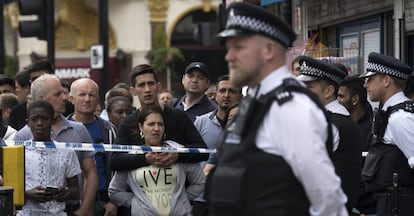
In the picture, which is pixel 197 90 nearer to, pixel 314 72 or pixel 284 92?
pixel 314 72

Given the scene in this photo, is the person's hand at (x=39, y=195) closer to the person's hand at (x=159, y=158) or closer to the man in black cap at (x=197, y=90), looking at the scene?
the person's hand at (x=159, y=158)

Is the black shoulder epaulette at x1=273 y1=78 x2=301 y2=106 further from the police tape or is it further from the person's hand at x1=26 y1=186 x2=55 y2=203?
the person's hand at x1=26 y1=186 x2=55 y2=203

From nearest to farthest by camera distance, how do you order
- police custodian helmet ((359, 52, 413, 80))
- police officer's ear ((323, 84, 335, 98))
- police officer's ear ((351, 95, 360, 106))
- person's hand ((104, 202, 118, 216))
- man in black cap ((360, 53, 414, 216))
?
police officer's ear ((323, 84, 335, 98)), man in black cap ((360, 53, 414, 216)), police custodian helmet ((359, 52, 413, 80)), person's hand ((104, 202, 118, 216)), police officer's ear ((351, 95, 360, 106))

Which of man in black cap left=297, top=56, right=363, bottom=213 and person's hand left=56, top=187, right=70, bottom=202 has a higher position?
man in black cap left=297, top=56, right=363, bottom=213

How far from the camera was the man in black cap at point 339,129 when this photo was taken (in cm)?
588

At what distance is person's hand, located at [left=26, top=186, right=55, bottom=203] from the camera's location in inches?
279

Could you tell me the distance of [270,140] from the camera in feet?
13.8

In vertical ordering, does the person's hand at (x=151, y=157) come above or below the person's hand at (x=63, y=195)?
above

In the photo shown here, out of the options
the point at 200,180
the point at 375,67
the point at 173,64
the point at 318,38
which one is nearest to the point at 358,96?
the point at 375,67

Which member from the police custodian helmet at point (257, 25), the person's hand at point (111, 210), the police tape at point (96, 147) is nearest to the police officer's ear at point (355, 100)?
the police tape at point (96, 147)

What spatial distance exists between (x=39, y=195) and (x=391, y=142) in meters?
2.68

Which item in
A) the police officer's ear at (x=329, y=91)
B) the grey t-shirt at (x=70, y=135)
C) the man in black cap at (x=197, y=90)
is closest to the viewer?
the police officer's ear at (x=329, y=91)

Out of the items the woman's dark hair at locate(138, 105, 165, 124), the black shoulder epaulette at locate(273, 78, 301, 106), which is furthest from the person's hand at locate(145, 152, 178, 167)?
the black shoulder epaulette at locate(273, 78, 301, 106)

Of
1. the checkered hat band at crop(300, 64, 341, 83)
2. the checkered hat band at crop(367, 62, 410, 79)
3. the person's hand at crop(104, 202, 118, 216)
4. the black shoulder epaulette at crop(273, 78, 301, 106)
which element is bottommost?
the person's hand at crop(104, 202, 118, 216)
